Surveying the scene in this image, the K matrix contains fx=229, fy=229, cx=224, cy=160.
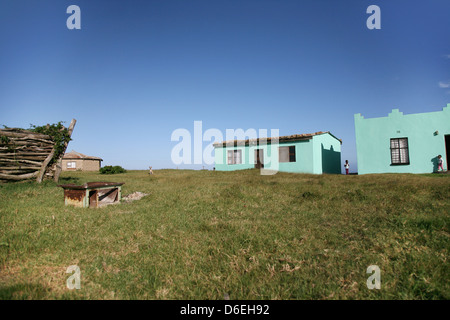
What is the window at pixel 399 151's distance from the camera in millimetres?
18359

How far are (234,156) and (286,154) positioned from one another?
5898 mm

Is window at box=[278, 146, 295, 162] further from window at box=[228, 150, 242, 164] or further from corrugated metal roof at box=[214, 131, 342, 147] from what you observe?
window at box=[228, 150, 242, 164]

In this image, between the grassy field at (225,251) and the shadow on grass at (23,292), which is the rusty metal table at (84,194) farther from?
the shadow on grass at (23,292)

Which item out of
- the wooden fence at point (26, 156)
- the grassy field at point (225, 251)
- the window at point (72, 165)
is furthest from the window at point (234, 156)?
the window at point (72, 165)

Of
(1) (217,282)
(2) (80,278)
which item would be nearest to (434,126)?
(1) (217,282)

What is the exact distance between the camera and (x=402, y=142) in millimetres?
18469

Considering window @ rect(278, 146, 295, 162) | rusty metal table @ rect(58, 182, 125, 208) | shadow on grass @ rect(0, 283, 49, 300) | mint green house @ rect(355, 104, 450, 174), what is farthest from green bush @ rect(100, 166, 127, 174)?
shadow on grass @ rect(0, 283, 49, 300)

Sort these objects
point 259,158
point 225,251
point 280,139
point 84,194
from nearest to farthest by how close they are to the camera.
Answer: point 225,251, point 84,194, point 280,139, point 259,158

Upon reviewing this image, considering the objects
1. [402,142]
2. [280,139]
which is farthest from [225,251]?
[402,142]

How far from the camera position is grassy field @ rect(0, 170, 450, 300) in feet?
8.84

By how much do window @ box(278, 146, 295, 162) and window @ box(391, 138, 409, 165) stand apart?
7987 mm

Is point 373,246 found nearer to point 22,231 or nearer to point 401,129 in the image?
point 22,231

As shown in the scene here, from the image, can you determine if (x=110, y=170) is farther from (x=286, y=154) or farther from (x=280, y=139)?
(x=286, y=154)
